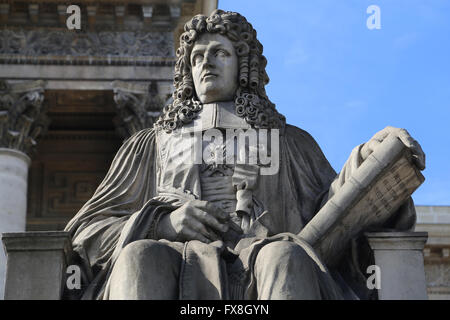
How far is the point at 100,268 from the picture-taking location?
23.4ft

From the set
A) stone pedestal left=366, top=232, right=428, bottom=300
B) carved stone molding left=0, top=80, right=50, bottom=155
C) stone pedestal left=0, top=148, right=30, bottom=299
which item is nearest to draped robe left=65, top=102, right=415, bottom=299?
stone pedestal left=366, top=232, right=428, bottom=300

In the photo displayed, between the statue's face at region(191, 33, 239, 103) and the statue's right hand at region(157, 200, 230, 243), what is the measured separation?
1.07m

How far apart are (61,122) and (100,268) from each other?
16.1 meters

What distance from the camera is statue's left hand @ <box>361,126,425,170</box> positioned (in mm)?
7145

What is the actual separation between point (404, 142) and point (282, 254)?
3.97 ft

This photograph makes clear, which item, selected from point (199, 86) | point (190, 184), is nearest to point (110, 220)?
point (190, 184)

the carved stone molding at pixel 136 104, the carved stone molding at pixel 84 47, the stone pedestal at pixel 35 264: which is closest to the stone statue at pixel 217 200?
the stone pedestal at pixel 35 264

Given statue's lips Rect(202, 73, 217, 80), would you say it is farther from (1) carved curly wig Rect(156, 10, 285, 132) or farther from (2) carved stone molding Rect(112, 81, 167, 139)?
(2) carved stone molding Rect(112, 81, 167, 139)

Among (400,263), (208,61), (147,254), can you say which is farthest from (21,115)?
(147,254)

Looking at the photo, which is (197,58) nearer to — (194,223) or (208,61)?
(208,61)

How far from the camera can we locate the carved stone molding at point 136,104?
20.9 m

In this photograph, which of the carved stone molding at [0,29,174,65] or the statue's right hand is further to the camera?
the carved stone molding at [0,29,174,65]

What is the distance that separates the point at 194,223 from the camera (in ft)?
23.4
